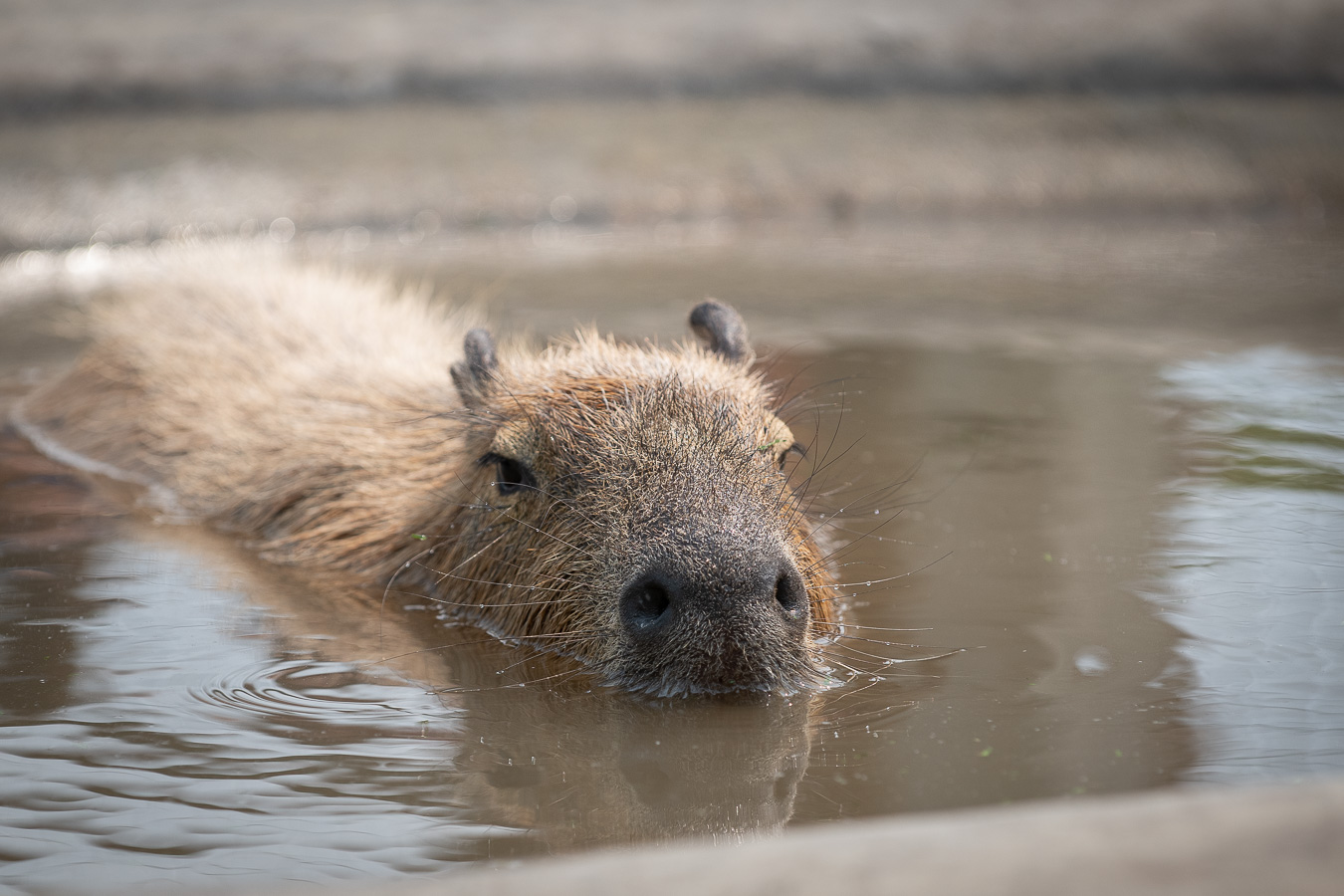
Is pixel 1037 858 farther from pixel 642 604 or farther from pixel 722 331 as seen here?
pixel 722 331

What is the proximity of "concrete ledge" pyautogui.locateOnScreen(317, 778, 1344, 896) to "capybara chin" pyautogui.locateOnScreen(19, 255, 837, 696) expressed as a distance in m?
1.58

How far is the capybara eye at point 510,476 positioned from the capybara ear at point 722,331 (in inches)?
33.7

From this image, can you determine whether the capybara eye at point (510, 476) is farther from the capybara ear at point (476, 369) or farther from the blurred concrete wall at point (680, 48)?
the blurred concrete wall at point (680, 48)

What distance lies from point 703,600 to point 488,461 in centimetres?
111

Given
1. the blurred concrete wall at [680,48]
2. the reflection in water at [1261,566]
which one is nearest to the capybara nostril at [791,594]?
the reflection in water at [1261,566]

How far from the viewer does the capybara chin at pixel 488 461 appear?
3.09 m

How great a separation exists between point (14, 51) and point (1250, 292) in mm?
10102

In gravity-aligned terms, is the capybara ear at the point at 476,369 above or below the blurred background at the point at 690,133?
below

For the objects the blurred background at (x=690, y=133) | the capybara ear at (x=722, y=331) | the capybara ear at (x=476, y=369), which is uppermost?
the blurred background at (x=690, y=133)

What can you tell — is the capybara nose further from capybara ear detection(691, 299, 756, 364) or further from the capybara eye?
capybara ear detection(691, 299, 756, 364)

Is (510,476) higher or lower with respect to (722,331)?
lower

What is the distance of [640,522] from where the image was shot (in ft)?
10.6

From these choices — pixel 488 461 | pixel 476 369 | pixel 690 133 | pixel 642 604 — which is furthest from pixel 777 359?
pixel 690 133

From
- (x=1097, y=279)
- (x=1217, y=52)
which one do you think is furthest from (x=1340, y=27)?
(x=1097, y=279)
